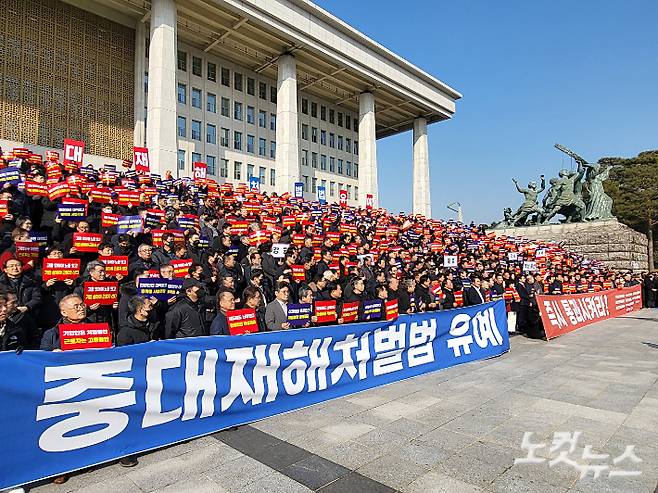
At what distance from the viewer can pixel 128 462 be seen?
13.6 feet

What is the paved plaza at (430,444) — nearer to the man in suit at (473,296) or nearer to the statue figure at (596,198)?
the man in suit at (473,296)

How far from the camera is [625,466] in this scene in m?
4.23

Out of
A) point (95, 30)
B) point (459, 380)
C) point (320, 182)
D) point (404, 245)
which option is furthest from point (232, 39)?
point (459, 380)

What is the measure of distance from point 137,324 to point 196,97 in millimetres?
37267

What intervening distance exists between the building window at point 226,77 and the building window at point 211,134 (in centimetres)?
444

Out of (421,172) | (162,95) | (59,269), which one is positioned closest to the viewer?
(59,269)

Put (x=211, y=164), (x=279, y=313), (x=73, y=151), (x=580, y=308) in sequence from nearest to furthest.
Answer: (x=279, y=313), (x=580, y=308), (x=73, y=151), (x=211, y=164)

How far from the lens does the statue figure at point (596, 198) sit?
31.2 metres

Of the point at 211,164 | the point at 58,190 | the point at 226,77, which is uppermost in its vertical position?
the point at 226,77

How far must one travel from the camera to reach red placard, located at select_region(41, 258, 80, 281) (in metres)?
6.14

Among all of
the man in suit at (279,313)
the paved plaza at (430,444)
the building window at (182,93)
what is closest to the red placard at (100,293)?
the man in suit at (279,313)

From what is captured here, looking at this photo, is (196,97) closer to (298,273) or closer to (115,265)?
(298,273)

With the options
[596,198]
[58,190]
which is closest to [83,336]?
[58,190]

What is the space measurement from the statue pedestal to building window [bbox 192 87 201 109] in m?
29.4
